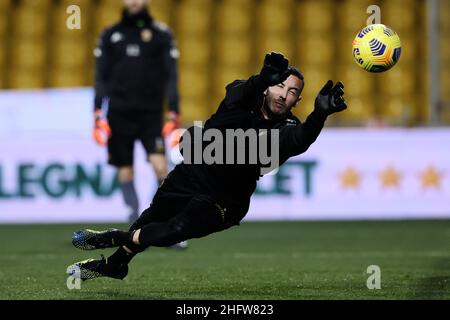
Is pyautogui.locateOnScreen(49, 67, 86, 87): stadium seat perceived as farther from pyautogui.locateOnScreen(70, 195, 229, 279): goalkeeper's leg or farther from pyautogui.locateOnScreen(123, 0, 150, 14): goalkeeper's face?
pyautogui.locateOnScreen(70, 195, 229, 279): goalkeeper's leg

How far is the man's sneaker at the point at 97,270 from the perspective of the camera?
590 centimetres

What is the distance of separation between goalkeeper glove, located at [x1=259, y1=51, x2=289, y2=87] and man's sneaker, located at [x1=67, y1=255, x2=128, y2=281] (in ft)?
4.62

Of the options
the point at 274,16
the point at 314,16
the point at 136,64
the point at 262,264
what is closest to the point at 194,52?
the point at 274,16

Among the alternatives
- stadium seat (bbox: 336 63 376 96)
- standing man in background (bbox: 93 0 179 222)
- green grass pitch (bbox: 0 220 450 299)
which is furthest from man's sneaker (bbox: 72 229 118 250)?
stadium seat (bbox: 336 63 376 96)

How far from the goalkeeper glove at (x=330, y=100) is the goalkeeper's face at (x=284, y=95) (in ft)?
1.54

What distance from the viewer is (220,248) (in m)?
8.87

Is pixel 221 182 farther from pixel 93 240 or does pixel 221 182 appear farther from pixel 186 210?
pixel 93 240

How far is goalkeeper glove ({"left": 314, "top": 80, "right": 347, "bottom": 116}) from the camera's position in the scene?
→ 16.5ft

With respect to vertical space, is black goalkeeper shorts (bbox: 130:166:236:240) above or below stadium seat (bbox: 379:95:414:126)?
below

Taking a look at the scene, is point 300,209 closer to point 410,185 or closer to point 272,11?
point 410,185

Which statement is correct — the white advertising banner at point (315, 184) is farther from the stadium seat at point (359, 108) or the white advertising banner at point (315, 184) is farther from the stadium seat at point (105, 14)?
the stadium seat at point (105, 14)

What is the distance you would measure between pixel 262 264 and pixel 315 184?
438cm
